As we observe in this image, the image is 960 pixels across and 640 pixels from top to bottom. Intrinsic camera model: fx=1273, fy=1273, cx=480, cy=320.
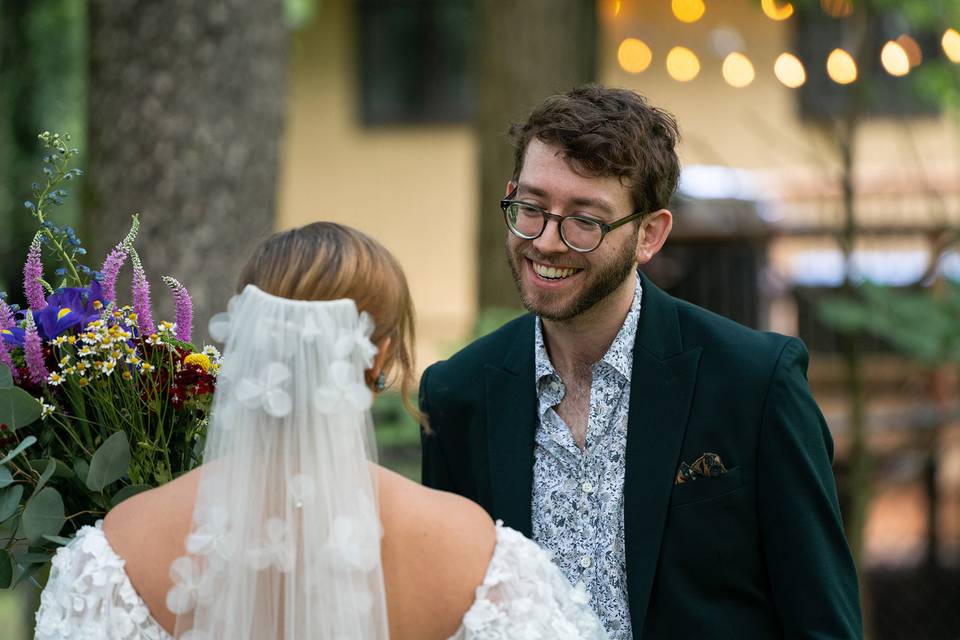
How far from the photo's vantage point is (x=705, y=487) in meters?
2.82

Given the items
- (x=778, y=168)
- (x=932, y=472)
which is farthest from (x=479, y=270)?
(x=778, y=168)

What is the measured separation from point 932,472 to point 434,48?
25.1 ft

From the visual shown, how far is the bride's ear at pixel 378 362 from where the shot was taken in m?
2.36

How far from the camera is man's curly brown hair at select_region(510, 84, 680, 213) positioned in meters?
2.90

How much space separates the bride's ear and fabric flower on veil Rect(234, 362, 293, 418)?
178mm

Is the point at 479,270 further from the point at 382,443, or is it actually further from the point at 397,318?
the point at 397,318

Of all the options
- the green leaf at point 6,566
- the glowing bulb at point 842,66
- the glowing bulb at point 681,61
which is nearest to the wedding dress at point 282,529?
the green leaf at point 6,566

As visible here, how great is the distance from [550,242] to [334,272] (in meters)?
0.73

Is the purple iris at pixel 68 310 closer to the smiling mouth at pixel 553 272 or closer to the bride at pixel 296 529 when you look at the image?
the bride at pixel 296 529

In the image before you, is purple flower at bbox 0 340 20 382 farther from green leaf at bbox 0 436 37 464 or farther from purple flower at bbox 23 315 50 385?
green leaf at bbox 0 436 37 464

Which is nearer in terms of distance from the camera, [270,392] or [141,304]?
[270,392]

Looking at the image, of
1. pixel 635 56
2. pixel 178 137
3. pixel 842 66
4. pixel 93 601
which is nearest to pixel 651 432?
pixel 93 601

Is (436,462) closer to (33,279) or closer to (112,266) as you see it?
(112,266)

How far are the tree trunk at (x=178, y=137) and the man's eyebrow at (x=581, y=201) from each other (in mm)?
2901
